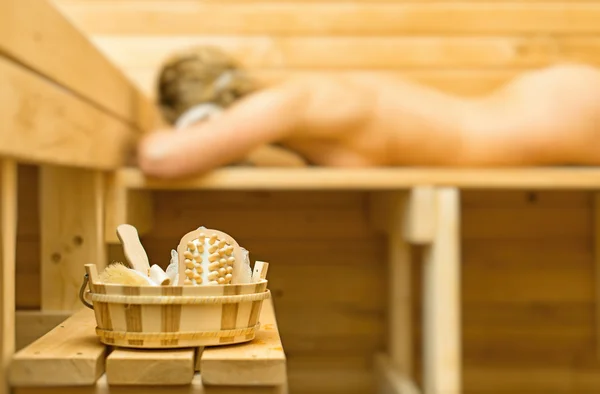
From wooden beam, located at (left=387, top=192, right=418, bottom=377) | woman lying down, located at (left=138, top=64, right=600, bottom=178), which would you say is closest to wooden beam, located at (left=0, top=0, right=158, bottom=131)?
woman lying down, located at (left=138, top=64, right=600, bottom=178)

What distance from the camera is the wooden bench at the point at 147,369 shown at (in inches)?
18.5

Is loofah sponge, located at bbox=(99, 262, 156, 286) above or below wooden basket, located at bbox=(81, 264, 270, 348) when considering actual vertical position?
above

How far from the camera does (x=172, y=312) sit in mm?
460

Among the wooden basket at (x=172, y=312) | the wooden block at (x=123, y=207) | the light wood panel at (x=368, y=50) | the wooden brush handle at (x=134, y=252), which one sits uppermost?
the light wood panel at (x=368, y=50)

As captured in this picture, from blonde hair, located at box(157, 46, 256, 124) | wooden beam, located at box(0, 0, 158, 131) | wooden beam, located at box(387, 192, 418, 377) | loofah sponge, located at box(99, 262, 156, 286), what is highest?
blonde hair, located at box(157, 46, 256, 124)

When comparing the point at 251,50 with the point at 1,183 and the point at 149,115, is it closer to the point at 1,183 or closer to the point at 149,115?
the point at 149,115

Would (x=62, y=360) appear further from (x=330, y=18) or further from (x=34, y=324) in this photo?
(x=330, y=18)

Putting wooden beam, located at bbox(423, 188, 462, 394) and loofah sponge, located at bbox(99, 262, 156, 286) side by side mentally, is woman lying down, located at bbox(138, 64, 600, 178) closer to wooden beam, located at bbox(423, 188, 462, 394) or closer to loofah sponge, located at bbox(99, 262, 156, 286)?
wooden beam, located at bbox(423, 188, 462, 394)

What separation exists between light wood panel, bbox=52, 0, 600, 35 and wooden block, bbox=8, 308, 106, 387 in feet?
4.17

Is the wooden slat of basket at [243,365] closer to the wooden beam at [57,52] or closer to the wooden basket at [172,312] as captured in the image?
the wooden basket at [172,312]

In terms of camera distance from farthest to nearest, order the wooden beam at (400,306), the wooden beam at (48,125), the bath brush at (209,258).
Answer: the wooden beam at (400,306) < the wooden beam at (48,125) < the bath brush at (209,258)

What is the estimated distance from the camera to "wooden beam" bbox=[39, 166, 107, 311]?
58 cm

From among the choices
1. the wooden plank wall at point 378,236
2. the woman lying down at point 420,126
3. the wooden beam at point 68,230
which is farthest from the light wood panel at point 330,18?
the wooden beam at point 68,230

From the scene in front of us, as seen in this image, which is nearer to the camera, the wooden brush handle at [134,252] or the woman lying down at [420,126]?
the wooden brush handle at [134,252]
